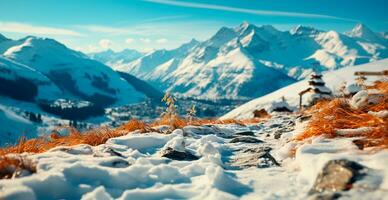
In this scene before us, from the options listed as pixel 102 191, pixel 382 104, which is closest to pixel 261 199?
pixel 102 191

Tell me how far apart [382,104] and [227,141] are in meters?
3.09

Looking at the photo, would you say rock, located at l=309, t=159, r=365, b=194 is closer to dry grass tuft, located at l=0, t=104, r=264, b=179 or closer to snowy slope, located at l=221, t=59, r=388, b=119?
dry grass tuft, located at l=0, t=104, r=264, b=179

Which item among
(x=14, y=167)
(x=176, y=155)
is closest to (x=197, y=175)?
(x=176, y=155)

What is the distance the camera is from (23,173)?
462 cm

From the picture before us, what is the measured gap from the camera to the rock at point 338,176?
3920 millimetres

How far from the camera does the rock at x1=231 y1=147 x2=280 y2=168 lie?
5.76 meters

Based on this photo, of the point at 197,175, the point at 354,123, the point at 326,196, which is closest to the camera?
the point at 326,196

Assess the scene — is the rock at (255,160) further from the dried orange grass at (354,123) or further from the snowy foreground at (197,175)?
the dried orange grass at (354,123)

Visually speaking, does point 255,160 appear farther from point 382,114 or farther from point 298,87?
point 298,87

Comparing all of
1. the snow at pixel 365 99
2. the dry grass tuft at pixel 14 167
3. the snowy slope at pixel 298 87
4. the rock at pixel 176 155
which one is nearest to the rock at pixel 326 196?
the rock at pixel 176 155

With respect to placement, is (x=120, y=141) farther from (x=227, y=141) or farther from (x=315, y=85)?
(x=315, y=85)

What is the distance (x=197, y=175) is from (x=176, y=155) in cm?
110

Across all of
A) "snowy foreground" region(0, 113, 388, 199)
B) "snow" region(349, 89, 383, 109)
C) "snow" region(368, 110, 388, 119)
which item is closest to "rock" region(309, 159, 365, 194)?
"snowy foreground" region(0, 113, 388, 199)

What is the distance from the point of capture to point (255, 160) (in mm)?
5957
